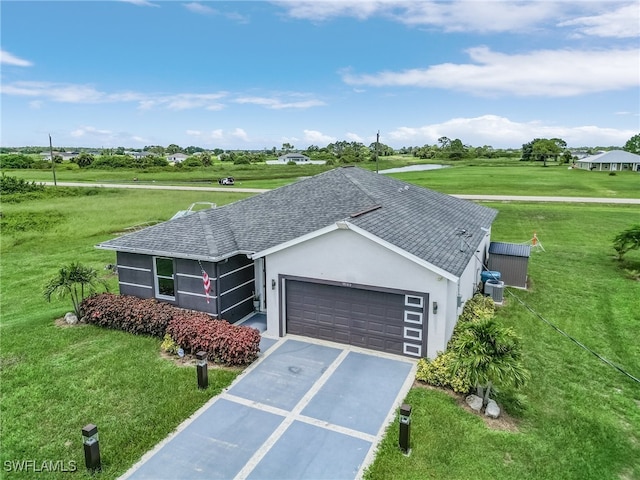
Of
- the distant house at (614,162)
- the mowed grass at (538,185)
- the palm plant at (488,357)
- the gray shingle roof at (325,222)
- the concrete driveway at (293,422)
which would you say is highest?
the distant house at (614,162)

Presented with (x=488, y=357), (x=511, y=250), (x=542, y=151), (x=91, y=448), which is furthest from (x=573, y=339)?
(x=542, y=151)

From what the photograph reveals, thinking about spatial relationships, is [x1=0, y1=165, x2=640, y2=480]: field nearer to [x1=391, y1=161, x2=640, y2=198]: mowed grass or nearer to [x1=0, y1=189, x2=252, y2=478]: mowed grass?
[x1=0, y1=189, x2=252, y2=478]: mowed grass

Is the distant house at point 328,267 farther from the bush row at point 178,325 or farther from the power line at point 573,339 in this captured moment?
the power line at point 573,339

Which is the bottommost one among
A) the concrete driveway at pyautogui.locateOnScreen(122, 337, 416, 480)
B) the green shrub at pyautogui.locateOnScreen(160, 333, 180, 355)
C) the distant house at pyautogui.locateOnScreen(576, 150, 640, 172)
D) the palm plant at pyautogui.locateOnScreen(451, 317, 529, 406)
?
the concrete driveway at pyautogui.locateOnScreen(122, 337, 416, 480)

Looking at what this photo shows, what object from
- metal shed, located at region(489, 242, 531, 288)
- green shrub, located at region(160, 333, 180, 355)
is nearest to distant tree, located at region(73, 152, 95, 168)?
green shrub, located at region(160, 333, 180, 355)

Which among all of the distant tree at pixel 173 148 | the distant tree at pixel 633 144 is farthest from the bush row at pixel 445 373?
the distant tree at pixel 173 148

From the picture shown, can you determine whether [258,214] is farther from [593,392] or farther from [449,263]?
[593,392]
